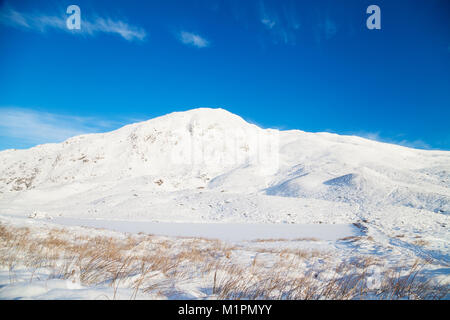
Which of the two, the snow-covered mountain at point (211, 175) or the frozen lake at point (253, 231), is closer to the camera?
the frozen lake at point (253, 231)

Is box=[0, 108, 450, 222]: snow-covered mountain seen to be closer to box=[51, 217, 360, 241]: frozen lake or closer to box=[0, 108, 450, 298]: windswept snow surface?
box=[0, 108, 450, 298]: windswept snow surface

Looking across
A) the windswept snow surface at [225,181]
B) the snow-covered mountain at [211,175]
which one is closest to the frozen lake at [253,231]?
the windswept snow surface at [225,181]

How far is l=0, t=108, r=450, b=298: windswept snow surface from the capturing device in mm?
20406

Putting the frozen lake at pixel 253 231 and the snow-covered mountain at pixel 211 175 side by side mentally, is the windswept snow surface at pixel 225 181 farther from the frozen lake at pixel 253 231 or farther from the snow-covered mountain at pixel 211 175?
the frozen lake at pixel 253 231

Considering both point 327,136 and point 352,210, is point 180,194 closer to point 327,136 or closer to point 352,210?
point 352,210

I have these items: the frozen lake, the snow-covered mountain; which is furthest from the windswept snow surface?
the frozen lake

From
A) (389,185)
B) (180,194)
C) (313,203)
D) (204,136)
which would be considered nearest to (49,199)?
(180,194)

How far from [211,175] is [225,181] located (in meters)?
5.75

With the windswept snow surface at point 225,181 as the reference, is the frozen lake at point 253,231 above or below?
below

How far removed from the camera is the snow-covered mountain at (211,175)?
24.0m

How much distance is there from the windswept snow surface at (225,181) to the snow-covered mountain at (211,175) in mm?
213

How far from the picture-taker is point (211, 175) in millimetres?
43562

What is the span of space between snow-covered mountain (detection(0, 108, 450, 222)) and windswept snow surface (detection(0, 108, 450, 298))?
0.21 metres

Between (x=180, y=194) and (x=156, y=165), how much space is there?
704 inches
